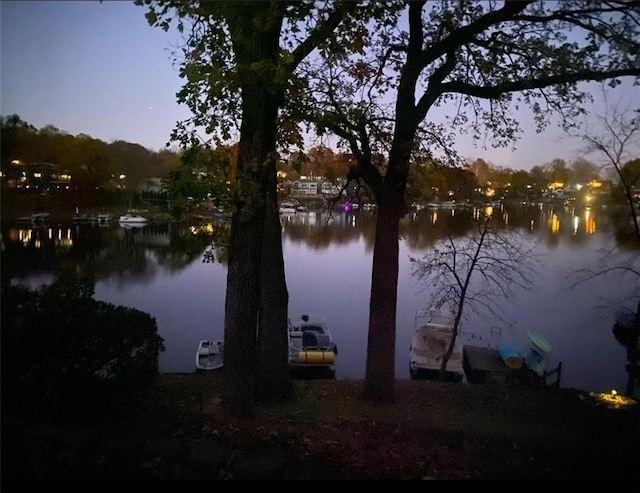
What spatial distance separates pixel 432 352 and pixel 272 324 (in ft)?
21.7

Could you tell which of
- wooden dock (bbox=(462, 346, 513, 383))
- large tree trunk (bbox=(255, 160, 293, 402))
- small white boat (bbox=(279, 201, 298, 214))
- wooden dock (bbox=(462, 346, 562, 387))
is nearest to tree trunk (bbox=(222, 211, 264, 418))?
large tree trunk (bbox=(255, 160, 293, 402))

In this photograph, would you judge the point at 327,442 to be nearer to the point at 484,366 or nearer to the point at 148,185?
the point at 148,185

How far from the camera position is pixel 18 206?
4035mm

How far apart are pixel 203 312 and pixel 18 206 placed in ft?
18.3

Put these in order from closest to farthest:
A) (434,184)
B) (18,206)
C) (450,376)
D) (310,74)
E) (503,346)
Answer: (18,206) < (310,74) < (434,184) < (450,376) < (503,346)

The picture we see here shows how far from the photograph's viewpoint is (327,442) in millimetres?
3502

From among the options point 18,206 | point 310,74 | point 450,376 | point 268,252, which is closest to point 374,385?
point 268,252

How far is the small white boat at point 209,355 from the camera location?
7922mm

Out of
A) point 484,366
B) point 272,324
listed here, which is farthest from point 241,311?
point 484,366

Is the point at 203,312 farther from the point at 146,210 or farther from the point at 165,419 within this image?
the point at 165,419

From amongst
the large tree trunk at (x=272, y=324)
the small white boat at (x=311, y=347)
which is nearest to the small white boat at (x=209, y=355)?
the small white boat at (x=311, y=347)

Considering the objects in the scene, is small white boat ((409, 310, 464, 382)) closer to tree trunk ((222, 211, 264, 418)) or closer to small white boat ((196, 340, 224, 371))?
small white boat ((196, 340, 224, 371))

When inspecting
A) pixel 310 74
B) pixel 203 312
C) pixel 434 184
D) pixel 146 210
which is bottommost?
pixel 203 312

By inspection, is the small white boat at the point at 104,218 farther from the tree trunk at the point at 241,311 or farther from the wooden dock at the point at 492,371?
the wooden dock at the point at 492,371
